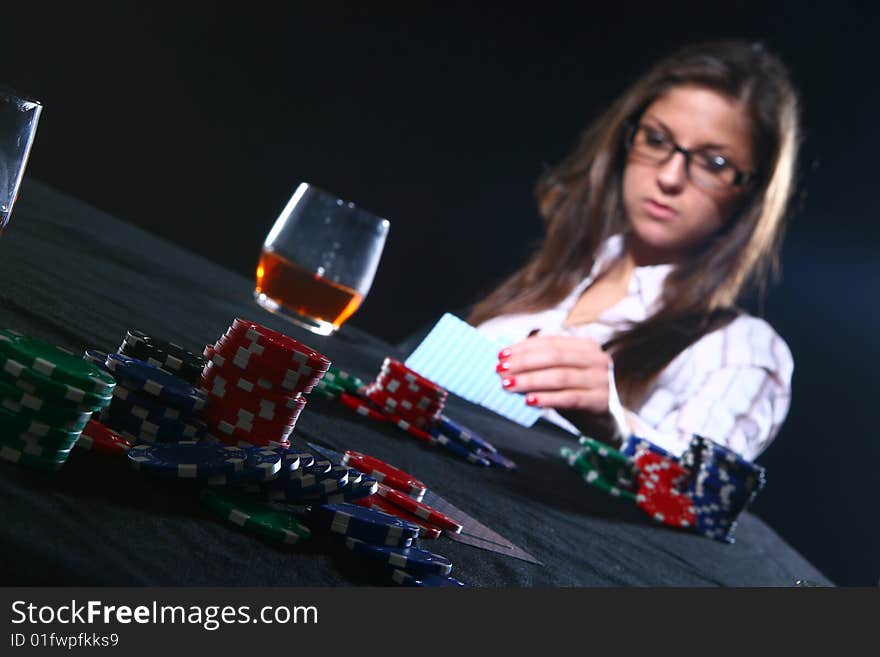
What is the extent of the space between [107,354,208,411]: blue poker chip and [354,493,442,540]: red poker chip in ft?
0.76

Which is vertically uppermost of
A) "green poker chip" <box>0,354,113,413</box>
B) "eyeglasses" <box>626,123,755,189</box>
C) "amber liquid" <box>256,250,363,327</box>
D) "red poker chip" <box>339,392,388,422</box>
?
"eyeglasses" <box>626,123,755,189</box>

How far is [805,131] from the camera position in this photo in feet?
18.2

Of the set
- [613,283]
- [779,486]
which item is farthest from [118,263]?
[779,486]

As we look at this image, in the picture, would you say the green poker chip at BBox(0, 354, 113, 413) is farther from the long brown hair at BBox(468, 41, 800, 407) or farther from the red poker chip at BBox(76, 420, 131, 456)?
the long brown hair at BBox(468, 41, 800, 407)

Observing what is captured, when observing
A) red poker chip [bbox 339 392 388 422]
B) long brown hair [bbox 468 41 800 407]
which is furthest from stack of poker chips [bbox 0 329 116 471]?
long brown hair [bbox 468 41 800 407]

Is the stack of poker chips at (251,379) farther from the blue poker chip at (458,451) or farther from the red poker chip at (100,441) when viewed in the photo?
the blue poker chip at (458,451)

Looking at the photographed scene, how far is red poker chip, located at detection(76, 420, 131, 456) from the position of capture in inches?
36.8

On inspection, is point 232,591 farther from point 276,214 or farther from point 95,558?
point 276,214

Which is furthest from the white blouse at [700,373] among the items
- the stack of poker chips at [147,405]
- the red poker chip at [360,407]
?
the stack of poker chips at [147,405]

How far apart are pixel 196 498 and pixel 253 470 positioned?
6cm

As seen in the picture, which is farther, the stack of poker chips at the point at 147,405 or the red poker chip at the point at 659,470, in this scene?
the red poker chip at the point at 659,470

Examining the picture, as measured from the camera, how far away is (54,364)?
0.84m

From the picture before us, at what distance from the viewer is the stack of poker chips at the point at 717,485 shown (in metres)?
2.68

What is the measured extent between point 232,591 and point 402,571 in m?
0.26
